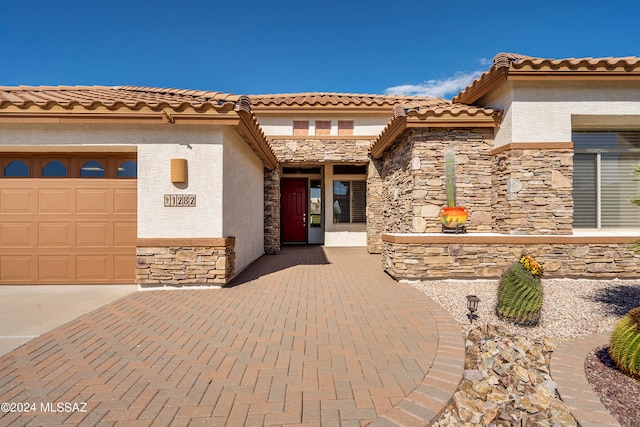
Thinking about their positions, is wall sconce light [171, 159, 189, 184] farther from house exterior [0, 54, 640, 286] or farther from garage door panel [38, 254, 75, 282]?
garage door panel [38, 254, 75, 282]

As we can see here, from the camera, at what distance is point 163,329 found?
140 inches

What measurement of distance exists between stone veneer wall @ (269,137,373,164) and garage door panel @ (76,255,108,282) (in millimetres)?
6319

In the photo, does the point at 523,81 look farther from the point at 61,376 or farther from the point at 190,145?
the point at 61,376

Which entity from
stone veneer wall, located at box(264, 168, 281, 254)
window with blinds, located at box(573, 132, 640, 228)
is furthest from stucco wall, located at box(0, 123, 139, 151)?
window with blinds, located at box(573, 132, 640, 228)

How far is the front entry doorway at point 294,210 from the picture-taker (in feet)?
42.9

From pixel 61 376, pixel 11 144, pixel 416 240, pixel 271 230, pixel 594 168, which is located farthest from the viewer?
pixel 271 230

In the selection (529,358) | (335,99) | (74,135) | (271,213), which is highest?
(335,99)

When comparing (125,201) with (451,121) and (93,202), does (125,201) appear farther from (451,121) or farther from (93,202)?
(451,121)

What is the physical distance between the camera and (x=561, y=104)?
607 centimetres

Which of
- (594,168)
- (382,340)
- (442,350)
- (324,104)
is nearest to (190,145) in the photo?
(382,340)

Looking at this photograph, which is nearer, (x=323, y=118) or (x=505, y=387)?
(x=505, y=387)

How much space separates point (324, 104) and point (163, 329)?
920cm

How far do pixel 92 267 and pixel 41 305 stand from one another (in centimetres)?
121

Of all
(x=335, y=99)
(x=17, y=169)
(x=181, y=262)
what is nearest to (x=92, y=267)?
(x=181, y=262)
